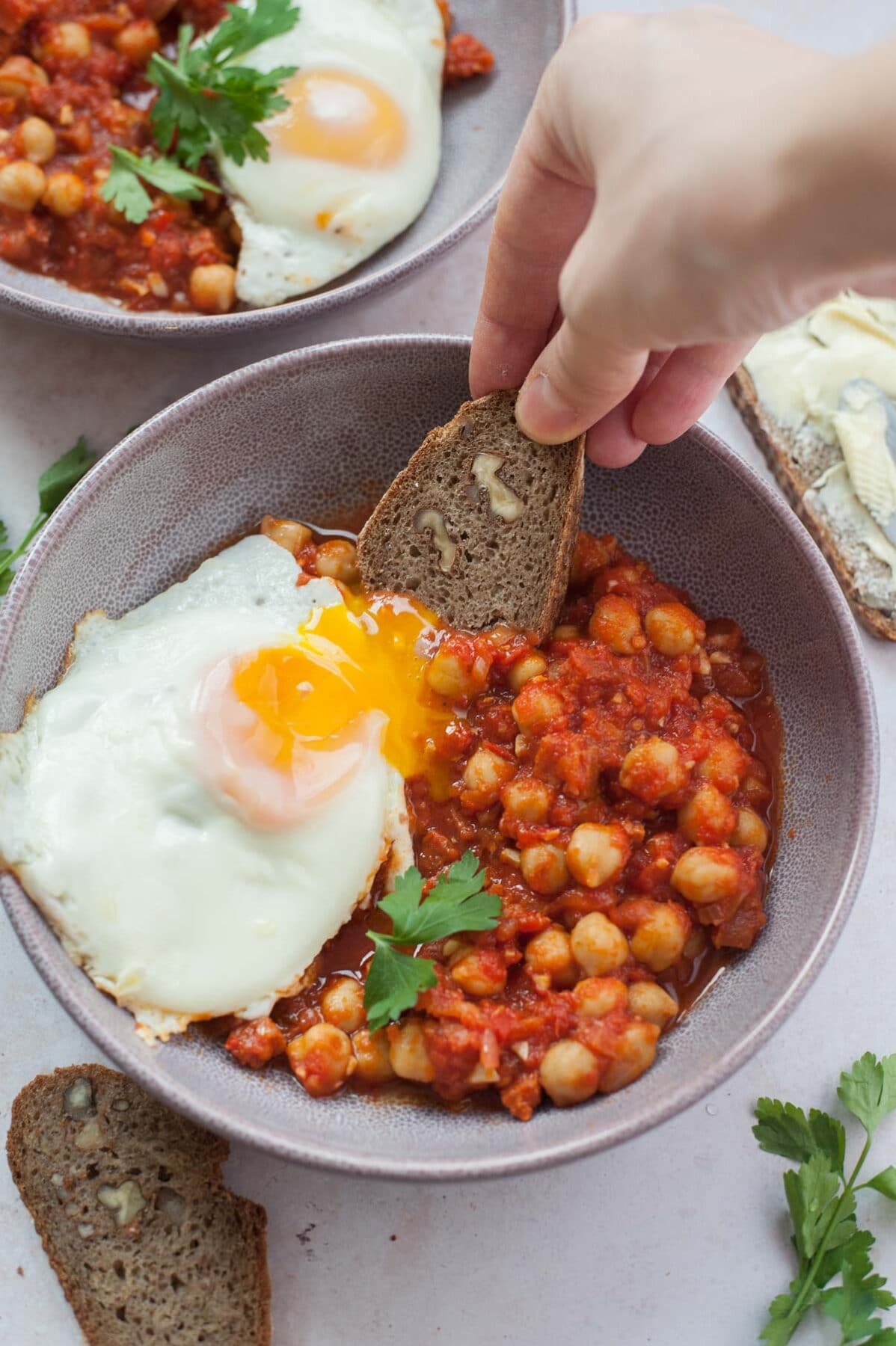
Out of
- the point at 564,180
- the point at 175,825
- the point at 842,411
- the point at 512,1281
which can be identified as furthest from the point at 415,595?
the point at 512,1281

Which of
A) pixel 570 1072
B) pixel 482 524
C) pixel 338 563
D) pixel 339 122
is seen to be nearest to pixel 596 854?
pixel 570 1072

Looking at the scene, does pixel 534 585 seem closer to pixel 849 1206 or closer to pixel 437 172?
pixel 437 172

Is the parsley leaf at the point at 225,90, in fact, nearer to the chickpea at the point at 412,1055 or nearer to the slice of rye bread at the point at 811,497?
the slice of rye bread at the point at 811,497

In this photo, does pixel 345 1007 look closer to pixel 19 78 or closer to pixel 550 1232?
pixel 550 1232

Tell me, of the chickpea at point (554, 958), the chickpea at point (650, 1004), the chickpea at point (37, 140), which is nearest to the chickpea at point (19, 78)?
the chickpea at point (37, 140)

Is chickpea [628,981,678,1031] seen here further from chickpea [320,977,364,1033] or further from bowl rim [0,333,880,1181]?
chickpea [320,977,364,1033]

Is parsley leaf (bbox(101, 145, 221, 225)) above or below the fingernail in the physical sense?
below

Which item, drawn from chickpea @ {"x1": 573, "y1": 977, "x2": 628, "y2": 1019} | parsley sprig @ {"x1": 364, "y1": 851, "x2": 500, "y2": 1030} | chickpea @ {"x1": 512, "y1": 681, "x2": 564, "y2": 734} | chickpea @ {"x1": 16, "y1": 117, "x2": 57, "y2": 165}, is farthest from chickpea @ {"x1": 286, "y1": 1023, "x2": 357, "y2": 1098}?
chickpea @ {"x1": 16, "y1": 117, "x2": 57, "y2": 165}
